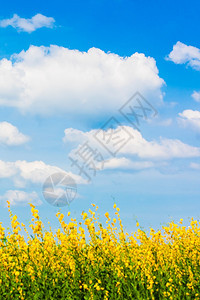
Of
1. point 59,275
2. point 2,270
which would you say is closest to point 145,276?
point 59,275

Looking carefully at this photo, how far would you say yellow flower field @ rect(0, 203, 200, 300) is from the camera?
630 cm

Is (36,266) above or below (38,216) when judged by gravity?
below

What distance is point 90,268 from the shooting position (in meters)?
6.58

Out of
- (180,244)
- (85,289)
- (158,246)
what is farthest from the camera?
(180,244)

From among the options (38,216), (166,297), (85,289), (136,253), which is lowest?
(166,297)

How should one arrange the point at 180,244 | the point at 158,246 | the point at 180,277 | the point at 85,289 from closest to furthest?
the point at 85,289 → the point at 180,277 → the point at 158,246 → the point at 180,244

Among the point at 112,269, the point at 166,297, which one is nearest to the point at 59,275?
the point at 112,269

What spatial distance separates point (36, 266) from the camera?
21.9 feet

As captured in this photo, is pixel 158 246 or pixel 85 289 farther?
pixel 158 246

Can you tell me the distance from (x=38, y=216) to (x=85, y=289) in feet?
5.00

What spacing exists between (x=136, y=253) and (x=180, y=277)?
93cm

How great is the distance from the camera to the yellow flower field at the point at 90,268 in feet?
20.7

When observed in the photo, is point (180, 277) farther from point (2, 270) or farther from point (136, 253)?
point (2, 270)

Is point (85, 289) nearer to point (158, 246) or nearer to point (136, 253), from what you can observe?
point (136, 253)
